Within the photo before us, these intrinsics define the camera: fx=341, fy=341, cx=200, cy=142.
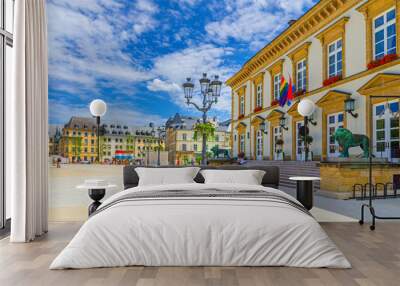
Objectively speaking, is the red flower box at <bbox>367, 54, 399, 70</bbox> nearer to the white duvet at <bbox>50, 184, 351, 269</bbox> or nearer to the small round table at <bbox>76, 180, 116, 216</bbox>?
the white duvet at <bbox>50, 184, 351, 269</bbox>

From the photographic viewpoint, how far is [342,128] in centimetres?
509

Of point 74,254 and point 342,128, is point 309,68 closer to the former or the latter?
point 342,128

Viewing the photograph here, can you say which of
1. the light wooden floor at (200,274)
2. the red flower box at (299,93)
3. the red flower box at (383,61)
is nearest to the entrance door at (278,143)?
the red flower box at (299,93)

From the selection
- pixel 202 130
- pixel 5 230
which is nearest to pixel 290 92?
pixel 202 130

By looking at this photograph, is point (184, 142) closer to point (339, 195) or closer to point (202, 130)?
point (202, 130)

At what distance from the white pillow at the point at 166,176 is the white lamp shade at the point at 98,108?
1568 millimetres

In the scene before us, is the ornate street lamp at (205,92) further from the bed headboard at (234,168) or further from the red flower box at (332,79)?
the red flower box at (332,79)

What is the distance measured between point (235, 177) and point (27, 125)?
2.24m

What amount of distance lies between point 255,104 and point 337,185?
2.39 m

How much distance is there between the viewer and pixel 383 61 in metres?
4.82

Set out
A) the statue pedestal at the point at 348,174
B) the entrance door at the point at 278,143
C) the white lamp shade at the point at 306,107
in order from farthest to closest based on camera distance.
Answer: the entrance door at the point at 278,143 → the white lamp shade at the point at 306,107 → the statue pedestal at the point at 348,174

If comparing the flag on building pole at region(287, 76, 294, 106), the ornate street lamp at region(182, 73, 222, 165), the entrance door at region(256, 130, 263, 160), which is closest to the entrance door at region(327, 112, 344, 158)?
the flag on building pole at region(287, 76, 294, 106)

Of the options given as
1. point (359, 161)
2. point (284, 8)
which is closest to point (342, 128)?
point (359, 161)

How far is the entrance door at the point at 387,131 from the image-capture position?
431 centimetres
